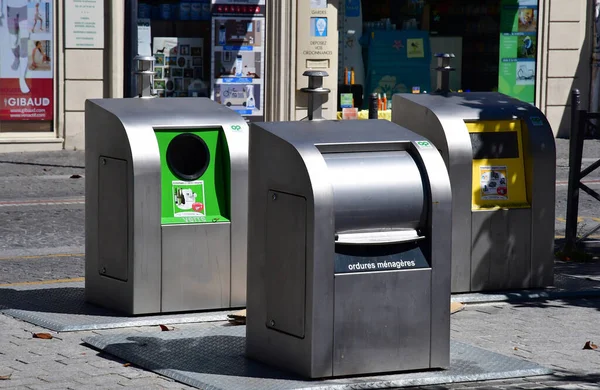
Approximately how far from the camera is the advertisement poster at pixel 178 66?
744 inches

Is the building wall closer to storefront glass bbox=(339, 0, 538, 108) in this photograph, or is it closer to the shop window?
storefront glass bbox=(339, 0, 538, 108)

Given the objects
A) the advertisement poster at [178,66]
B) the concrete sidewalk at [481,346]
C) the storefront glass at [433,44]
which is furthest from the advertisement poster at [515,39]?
the concrete sidewalk at [481,346]

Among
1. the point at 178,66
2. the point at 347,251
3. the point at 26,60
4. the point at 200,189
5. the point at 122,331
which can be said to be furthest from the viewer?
the point at 178,66

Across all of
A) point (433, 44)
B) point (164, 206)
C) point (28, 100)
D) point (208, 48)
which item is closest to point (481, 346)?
point (164, 206)

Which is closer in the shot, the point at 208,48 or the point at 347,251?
the point at 347,251

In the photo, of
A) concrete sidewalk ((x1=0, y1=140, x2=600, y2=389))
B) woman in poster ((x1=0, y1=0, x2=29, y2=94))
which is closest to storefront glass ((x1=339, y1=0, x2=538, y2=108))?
woman in poster ((x1=0, y1=0, x2=29, y2=94))

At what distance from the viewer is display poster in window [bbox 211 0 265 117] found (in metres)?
19.0

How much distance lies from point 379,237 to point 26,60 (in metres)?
12.2

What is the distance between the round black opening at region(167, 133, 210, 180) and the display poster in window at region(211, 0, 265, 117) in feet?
35.9

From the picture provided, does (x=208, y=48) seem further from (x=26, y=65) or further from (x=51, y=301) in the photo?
(x=51, y=301)

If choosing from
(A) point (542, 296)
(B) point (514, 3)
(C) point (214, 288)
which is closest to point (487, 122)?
(A) point (542, 296)

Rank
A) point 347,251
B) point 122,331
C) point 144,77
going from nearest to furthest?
point 347,251 < point 122,331 < point 144,77

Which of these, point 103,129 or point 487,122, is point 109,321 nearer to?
point 103,129

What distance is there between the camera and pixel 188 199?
7.84 meters
